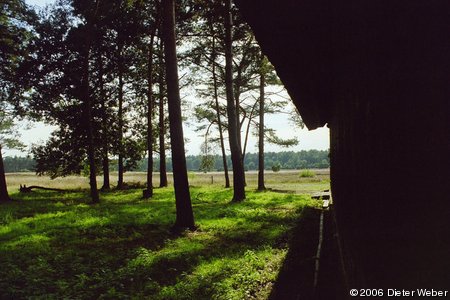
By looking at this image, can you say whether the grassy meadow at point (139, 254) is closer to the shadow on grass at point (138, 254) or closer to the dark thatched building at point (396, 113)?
the shadow on grass at point (138, 254)

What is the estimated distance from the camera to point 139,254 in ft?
28.3

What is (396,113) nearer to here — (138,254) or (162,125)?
(138,254)

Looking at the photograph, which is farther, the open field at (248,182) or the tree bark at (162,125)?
the open field at (248,182)

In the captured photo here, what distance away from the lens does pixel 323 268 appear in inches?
311

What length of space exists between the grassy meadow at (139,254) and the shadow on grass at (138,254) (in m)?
A: 0.02

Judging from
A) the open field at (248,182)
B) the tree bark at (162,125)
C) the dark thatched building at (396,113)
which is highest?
the tree bark at (162,125)

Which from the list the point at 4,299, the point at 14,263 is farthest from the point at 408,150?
the point at 14,263

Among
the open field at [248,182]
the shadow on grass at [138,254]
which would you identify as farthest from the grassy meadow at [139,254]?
the open field at [248,182]

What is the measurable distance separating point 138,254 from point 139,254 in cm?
5

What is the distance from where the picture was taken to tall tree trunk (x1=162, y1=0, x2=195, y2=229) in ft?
37.5

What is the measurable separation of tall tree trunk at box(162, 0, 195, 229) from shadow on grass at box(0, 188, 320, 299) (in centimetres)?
76

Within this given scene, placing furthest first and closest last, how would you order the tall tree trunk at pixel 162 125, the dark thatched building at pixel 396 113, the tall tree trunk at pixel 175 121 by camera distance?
the tall tree trunk at pixel 162 125
the tall tree trunk at pixel 175 121
the dark thatched building at pixel 396 113

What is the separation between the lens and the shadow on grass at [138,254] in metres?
6.49
